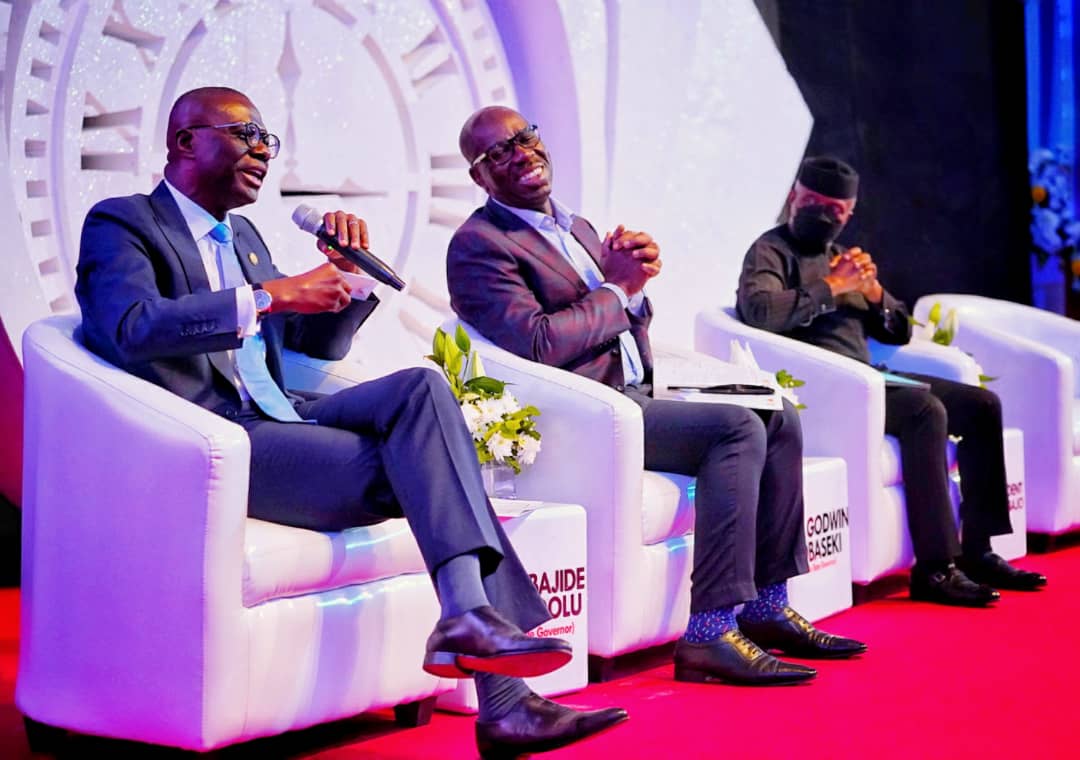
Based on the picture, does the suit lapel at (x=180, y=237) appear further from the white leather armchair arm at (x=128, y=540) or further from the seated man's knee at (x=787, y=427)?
the seated man's knee at (x=787, y=427)

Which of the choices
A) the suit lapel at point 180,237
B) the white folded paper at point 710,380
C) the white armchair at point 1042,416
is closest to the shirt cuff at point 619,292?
the white folded paper at point 710,380

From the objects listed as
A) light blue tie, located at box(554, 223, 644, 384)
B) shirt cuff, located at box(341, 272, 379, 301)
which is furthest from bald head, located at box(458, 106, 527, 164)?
shirt cuff, located at box(341, 272, 379, 301)

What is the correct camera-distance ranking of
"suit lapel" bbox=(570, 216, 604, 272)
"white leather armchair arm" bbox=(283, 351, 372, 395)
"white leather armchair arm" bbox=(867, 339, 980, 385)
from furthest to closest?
"white leather armchair arm" bbox=(867, 339, 980, 385) → "suit lapel" bbox=(570, 216, 604, 272) → "white leather armchair arm" bbox=(283, 351, 372, 395)

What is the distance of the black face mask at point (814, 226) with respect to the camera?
4.00 m

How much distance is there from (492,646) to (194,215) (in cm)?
96

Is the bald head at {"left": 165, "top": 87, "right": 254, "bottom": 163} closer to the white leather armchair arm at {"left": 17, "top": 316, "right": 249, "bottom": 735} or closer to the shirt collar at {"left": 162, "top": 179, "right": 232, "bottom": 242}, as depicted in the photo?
the shirt collar at {"left": 162, "top": 179, "right": 232, "bottom": 242}

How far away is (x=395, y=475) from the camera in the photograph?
2.19 meters

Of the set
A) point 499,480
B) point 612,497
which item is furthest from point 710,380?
point 499,480

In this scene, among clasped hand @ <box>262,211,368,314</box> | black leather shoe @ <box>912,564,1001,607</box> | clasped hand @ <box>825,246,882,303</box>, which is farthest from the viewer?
clasped hand @ <box>825,246,882,303</box>

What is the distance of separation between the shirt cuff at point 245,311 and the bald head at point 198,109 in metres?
0.41

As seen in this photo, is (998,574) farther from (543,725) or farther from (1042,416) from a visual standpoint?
(543,725)

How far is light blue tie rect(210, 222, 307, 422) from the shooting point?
2.40 m

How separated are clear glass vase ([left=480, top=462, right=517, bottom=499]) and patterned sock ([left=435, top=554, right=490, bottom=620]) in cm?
91

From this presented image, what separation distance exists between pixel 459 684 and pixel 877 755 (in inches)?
30.1
